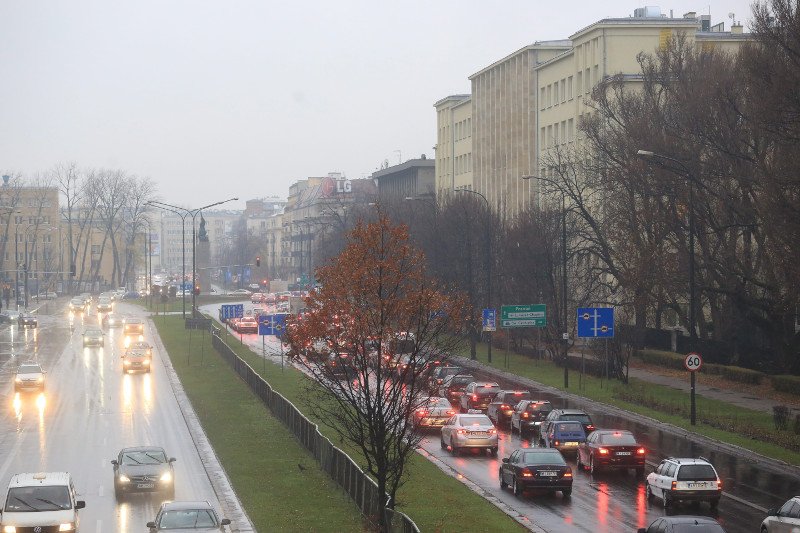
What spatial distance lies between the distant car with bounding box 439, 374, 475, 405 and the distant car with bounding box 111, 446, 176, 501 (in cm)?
2149

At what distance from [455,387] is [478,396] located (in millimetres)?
4311

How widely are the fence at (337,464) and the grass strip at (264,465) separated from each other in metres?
0.25

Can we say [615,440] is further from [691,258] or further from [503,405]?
[691,258]

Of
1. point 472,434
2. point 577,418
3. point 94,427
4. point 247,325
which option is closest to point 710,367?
point 577,418

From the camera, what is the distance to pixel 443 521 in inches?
1006

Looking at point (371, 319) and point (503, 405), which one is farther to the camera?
point (503, 405)

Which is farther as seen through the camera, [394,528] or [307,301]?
[307,301]

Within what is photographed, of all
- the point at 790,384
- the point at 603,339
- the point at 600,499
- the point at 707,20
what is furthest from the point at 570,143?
the point at 600,499

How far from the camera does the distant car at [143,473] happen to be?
30.6 metres

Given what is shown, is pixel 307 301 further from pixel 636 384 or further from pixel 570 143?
pixel 570 143

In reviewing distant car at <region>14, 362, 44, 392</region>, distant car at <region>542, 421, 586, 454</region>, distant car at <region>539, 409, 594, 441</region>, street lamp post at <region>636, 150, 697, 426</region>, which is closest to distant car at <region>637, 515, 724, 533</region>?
distant car at <region>542, 421, 586, 454</region>

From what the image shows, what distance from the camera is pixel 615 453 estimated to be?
106 feet

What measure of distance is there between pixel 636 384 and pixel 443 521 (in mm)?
32301

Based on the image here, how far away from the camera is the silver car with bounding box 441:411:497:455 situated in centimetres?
3725
